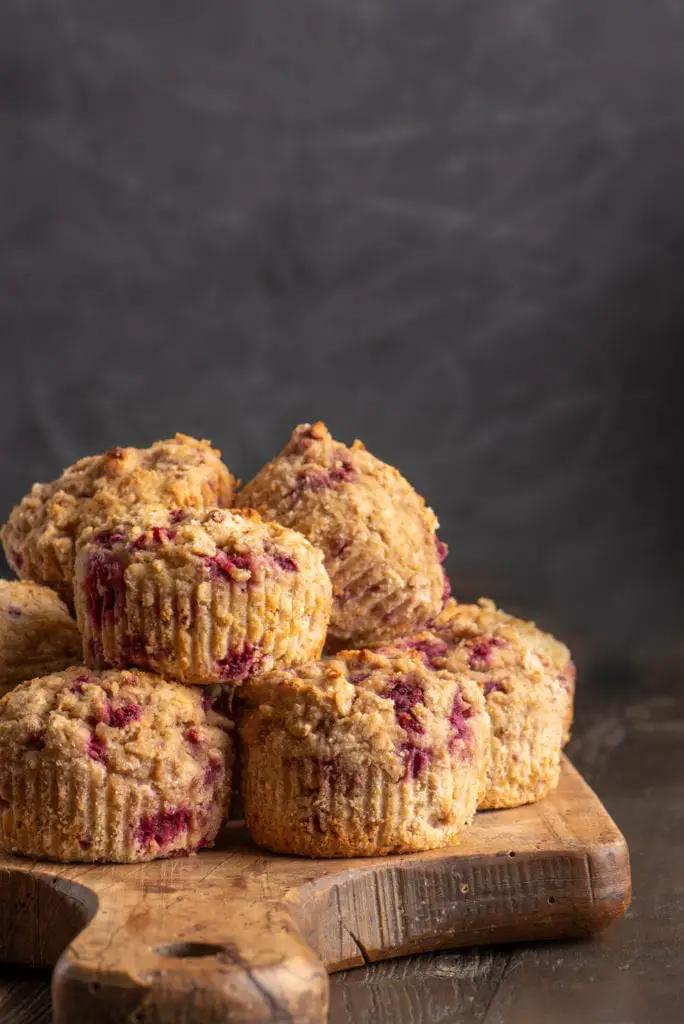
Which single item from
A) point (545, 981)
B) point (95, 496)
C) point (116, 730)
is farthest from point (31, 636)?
point (545, 981)

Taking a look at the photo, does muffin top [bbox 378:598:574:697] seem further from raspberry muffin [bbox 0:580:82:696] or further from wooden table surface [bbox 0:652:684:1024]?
raspberry muffin [bbox 0:580:82:696]

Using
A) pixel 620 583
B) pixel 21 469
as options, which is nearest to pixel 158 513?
pixel 21 469

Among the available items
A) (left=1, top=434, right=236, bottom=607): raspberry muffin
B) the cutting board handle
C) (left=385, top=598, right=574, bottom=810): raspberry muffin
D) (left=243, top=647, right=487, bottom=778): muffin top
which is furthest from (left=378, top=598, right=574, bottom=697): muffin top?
the cutting board handle

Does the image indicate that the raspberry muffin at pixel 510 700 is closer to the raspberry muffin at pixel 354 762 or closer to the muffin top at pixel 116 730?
the raspberry muffin at pixel 354 762

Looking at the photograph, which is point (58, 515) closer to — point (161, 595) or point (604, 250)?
point (161, 595)

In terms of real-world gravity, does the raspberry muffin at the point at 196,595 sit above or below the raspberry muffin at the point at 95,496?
below

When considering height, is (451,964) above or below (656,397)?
below

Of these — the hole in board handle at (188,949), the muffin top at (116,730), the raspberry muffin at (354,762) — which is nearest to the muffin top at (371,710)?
the raspberry muffin at (354,762)
